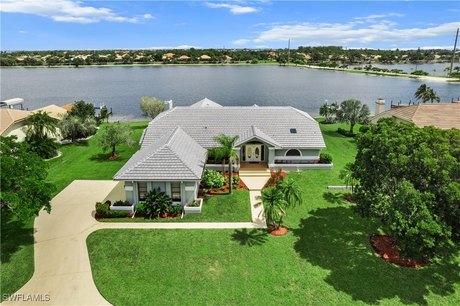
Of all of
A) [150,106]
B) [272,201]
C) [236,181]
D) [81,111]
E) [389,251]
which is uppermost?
[150,106]

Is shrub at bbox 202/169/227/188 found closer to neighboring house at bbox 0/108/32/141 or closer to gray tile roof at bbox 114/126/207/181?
gray tile roof at bbox 114/126/207/181

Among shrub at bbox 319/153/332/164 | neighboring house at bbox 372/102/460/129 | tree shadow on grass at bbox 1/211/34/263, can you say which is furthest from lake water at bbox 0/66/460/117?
tree shadow on grass at bbox 1/211/34/263

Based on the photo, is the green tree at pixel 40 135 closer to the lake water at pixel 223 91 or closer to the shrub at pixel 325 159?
the shrub at pixel 325 159

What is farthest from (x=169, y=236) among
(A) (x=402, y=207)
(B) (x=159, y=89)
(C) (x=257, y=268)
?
(B) (x=159, y=89)

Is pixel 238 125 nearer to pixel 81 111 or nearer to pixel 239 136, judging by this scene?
pixel 239 136

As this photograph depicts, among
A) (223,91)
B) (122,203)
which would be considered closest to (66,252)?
(122,203)

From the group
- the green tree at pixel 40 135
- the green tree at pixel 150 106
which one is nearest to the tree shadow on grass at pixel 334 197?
the green tree at pixel 40 135
